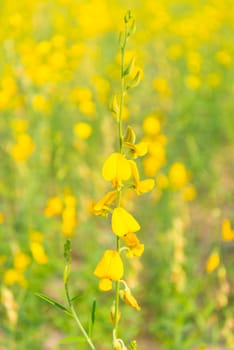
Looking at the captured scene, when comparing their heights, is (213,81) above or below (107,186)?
above

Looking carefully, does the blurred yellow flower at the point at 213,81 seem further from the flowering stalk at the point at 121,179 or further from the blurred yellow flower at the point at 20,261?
the flowering stalk at the point at 121,179

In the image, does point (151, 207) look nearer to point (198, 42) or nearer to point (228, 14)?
point (198, 42)

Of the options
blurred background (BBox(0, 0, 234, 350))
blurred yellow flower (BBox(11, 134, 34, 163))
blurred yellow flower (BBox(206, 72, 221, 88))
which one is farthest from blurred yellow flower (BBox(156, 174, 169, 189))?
blurred yellow flower (BBox(206, 72, 221, 88))

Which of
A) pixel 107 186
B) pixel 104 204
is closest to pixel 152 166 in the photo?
pixel 107 186

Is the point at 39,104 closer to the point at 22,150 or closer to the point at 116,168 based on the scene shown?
the point at 22,150

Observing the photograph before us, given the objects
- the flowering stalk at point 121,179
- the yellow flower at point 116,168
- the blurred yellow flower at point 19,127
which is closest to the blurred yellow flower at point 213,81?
the blurred yellow flower at point 19,127
